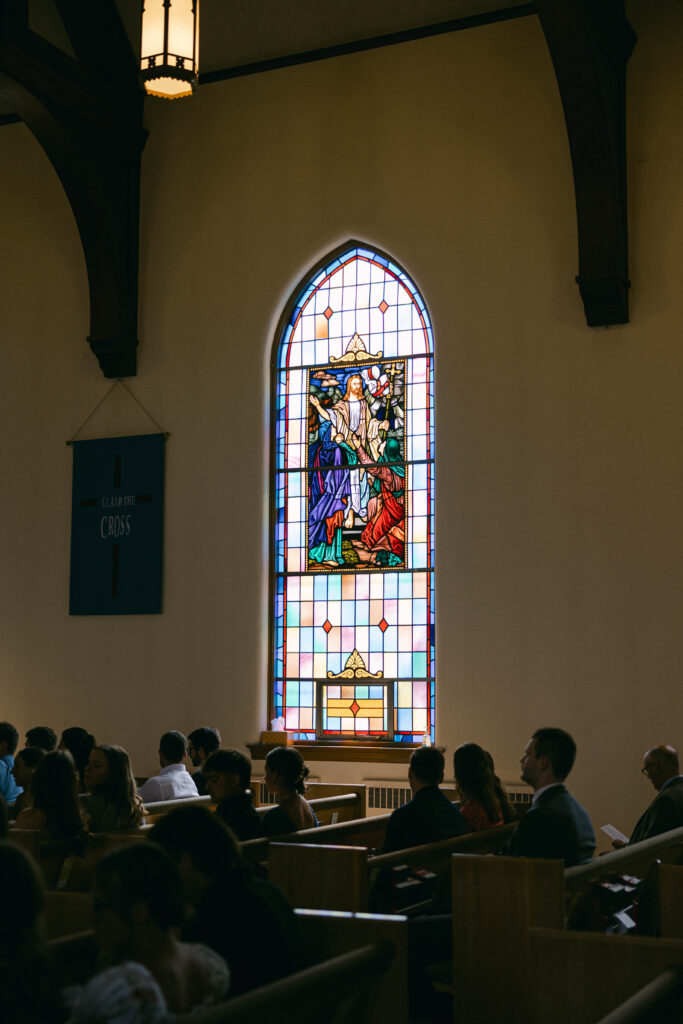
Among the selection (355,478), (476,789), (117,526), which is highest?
(355,478)

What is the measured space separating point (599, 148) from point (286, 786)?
15.0 ft

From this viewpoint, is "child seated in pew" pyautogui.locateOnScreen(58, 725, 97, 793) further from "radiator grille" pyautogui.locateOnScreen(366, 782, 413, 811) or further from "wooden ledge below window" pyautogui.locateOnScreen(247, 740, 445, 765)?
"radiator grille" pyautogui.locateOnScreen(366, 782, 413, 811)

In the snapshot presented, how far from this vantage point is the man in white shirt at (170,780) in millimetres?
6184

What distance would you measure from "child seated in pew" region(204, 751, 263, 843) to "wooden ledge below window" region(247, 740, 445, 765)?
130 inches

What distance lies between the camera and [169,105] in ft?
29.6

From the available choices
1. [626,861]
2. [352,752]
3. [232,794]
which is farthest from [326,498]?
[626,861]

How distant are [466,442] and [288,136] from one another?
108 inches

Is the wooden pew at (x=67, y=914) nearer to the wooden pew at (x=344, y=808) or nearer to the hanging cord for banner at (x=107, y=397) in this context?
the wooden pew at (x=344, y=808)

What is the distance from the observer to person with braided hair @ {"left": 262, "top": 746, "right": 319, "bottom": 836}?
4.52 metres

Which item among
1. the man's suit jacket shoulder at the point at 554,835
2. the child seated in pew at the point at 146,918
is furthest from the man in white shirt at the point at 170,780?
the child seated in pew at the point at 146,918

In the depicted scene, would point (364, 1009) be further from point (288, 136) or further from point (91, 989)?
point (288, 136)

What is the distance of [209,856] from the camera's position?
9.04ft

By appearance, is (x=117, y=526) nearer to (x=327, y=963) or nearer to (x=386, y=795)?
(x=386, y=795)

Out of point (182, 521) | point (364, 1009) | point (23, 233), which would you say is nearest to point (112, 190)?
point (23, 233)
